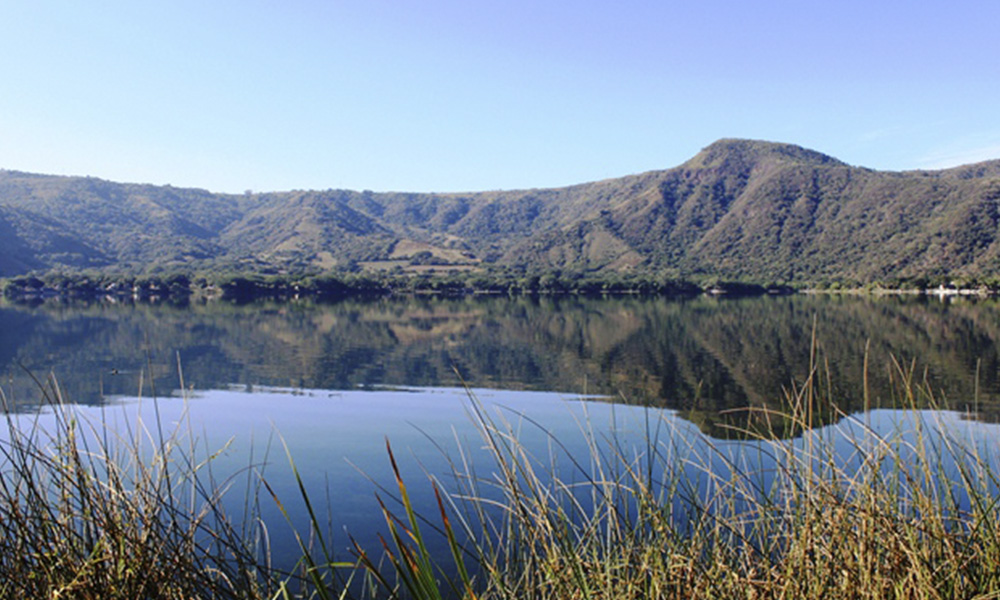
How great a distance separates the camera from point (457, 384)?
21.0 m

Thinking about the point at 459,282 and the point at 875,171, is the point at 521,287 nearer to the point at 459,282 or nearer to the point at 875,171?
the point at 459,282

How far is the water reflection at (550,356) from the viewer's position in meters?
19.0

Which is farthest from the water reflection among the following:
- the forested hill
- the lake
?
the forested hill

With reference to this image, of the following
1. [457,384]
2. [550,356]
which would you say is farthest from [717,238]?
[457,384]

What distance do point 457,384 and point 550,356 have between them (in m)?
8.83

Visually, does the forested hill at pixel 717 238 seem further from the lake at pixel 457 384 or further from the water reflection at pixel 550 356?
the lake at pixel 457 384

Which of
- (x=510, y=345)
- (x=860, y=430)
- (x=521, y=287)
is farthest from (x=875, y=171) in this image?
(x=860, y=430)

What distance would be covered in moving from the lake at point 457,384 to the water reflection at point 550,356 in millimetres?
131

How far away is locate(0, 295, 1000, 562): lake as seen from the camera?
9.12 metres

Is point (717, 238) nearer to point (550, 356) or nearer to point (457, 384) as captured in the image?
point (550, 356)

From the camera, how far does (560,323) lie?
47.8 m

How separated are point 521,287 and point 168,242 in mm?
108643

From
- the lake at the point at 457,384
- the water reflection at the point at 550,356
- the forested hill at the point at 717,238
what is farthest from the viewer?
Result: the forested hill at the point at 717,238

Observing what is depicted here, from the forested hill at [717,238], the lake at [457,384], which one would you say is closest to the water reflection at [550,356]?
the lake at [457,384]
